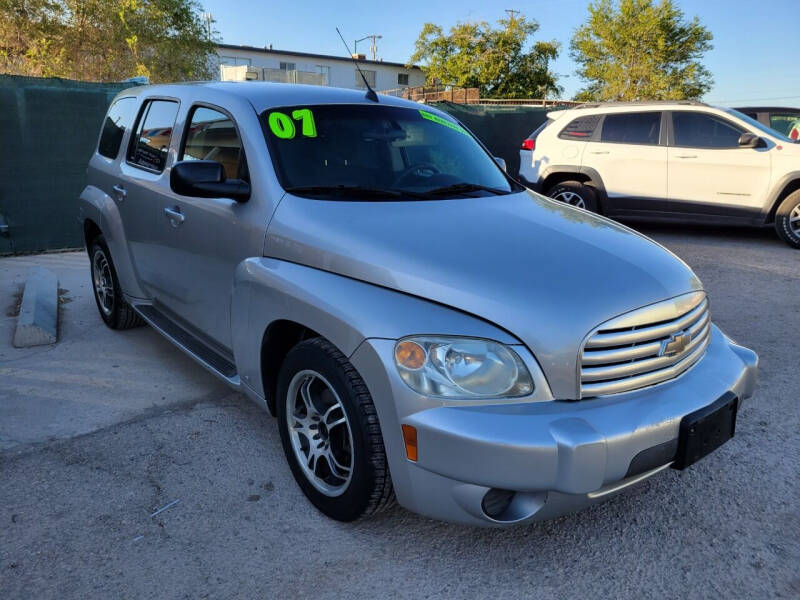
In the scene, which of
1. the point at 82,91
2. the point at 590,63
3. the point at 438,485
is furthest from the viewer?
the point at 590,63

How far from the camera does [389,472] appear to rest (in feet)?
7.45

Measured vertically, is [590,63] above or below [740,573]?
above

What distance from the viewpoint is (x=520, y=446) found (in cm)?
196

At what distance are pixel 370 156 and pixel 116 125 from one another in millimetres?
2472

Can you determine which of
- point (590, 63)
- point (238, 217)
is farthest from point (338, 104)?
point (590, 63)

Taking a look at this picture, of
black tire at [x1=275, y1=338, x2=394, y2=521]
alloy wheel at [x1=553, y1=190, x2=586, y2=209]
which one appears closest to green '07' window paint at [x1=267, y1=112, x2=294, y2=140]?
black tire at [x1=275, y1=338, x2=394, y2=521]

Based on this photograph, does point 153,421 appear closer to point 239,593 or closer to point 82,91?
point 239,593

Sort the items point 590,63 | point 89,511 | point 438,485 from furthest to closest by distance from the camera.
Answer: point 590,63, point 89,511, point 438,485

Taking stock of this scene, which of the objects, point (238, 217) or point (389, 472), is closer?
point (389, 472)

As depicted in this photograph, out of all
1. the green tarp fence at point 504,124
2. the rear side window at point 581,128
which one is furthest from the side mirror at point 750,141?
the green tarp fence at point 504,124

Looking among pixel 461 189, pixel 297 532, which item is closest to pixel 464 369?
pixel 297 532

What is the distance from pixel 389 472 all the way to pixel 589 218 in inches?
64.5

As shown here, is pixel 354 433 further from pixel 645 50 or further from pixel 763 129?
pixel 645 50

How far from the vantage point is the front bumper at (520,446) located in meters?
1.97
